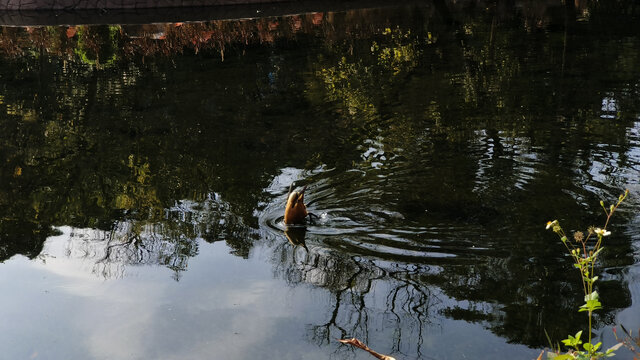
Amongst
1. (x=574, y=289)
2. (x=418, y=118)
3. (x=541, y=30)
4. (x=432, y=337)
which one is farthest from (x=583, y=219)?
(x=541, y=30)

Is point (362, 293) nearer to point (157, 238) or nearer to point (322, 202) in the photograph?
point (322, 202)

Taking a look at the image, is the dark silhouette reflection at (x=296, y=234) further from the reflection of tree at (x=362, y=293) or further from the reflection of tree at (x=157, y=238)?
the reflection of tree at (x=157, y=238)

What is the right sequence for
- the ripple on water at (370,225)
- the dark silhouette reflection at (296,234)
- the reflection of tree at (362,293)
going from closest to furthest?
the reflection of tree at (362,293)
the ripple on water at (370,225)
the dark silhouette reflection at (296,234)

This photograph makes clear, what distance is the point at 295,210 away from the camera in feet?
19.5

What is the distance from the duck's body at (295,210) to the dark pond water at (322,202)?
12 centimetres

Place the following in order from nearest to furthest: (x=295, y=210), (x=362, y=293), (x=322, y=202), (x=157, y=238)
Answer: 1. (x=362, y=293)
2. (x=295, y=210)
3. (x=157, y=238)
4. (x=322, y=202)

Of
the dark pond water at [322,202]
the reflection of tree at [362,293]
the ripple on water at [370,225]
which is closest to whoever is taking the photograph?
the reflection of tree at [362,293]

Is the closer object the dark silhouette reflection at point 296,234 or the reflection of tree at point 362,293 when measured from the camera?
the reflection of tree at point 362,293

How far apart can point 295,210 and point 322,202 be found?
26.2 inches

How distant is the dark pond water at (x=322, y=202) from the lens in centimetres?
467

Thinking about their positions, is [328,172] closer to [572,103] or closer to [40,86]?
[572,103]

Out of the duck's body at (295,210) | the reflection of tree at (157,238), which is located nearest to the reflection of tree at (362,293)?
the duck's body at (295,210)

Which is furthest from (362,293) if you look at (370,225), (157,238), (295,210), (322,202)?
(157,238)

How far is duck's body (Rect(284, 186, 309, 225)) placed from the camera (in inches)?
230
